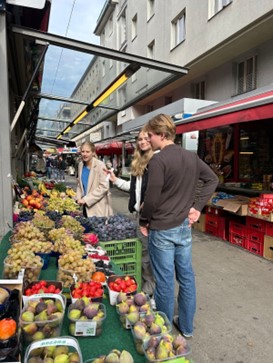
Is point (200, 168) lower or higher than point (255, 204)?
higher

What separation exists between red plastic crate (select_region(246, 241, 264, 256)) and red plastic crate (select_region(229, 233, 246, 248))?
13 centimetres

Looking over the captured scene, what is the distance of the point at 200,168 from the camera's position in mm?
2637

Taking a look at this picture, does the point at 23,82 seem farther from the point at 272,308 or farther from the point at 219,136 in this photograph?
the point at 272,308

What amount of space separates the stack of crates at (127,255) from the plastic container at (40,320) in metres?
1.59

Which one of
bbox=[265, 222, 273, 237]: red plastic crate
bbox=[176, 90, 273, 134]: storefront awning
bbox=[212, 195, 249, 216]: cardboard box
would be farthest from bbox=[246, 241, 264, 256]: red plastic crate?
bbox=[176, 90, 273, 134]: storefront awning

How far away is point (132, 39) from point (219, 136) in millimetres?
14088

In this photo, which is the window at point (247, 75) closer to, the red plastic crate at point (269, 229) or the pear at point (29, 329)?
the red plastic crate at point (269, 229)

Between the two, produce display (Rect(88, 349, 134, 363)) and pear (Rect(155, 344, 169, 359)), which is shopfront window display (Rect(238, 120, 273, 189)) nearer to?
pear (Rect(155, 344, 169, 359))

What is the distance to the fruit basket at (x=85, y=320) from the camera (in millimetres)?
1544

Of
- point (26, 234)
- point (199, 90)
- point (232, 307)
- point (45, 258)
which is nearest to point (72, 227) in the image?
point (26, 234)

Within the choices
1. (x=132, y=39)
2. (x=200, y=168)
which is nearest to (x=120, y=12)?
(x=132, y=39)

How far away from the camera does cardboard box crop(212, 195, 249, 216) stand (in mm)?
5445

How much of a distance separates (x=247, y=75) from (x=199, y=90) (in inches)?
Answer: 131

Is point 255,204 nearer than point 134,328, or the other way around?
point 134,328
